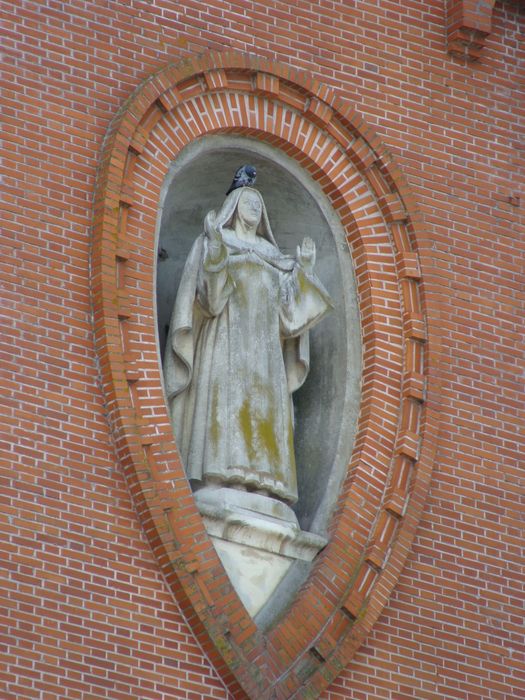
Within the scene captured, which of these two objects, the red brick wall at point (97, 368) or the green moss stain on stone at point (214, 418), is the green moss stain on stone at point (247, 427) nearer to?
the green moss stain on stone at point (214, 418)

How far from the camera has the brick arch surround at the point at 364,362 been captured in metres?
15.4

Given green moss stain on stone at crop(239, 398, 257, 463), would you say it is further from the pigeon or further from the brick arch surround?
the pigeon

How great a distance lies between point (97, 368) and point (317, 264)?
2815 millimetres

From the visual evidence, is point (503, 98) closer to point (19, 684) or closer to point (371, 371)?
point (371, 371)

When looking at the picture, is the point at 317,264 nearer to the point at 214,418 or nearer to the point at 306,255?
the point at 306,255

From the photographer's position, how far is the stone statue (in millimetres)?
16250

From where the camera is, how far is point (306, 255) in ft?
54.9

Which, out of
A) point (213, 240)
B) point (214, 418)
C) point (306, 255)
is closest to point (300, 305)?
point (306, 255)

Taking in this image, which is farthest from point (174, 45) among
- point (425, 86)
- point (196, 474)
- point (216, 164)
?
point (196, 474)

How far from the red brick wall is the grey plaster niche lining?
0.73m

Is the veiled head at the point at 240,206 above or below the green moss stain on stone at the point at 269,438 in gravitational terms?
above

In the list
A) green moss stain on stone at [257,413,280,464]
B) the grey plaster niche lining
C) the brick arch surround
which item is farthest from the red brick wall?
green moss stain on stone at [257,413,280,464]

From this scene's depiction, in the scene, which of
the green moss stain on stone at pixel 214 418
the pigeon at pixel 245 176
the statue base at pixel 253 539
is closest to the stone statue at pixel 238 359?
the green moss stain on stone at pixel 214 418

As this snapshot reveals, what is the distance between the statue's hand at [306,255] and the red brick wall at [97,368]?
1173 millimetres
